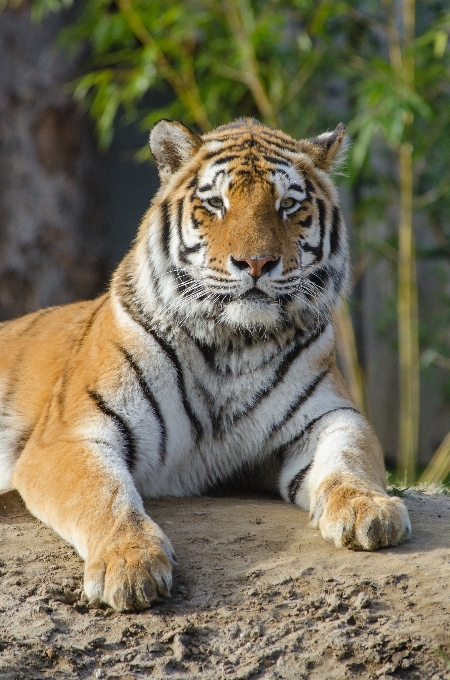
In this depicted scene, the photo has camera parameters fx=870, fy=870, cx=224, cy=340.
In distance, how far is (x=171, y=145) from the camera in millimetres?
2967

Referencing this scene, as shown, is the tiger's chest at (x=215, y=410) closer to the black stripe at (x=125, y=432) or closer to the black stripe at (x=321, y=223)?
the black stripe at (x=125, y=432)

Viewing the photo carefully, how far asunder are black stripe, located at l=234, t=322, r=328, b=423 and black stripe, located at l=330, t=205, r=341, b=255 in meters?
0.30

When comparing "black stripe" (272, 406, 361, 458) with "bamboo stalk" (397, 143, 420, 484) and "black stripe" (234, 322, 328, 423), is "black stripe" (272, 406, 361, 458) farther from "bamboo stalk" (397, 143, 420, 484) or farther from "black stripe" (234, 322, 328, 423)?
"bamboo stalk" (397, 143, 420, 484)

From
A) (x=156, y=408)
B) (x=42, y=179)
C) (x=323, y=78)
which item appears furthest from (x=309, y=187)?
(x=42, y=179)

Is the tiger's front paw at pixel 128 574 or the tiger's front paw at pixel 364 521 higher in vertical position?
the tiger's front paw at pixel 364 521

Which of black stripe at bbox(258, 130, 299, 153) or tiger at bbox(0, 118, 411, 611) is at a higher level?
black stripe at bbox(258, 130, 299, 153)

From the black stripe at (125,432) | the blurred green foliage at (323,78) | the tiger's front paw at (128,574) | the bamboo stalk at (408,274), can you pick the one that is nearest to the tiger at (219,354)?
the black stripe at (125,432)

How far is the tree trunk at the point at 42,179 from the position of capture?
6.77 meters

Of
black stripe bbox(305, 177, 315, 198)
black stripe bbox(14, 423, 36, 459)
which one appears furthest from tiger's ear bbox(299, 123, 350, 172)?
black stripe bbox(14, 423, 36, 459)

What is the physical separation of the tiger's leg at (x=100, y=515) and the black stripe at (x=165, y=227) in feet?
2.29

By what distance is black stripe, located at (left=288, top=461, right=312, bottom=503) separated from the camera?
2.71 metres

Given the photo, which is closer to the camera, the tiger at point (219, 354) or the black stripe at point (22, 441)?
the tiger at point (219, 354)

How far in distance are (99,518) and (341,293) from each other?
1.21 m

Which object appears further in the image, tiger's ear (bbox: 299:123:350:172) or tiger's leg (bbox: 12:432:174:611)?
tiger's ear (bbox: 299:123:350:172)
